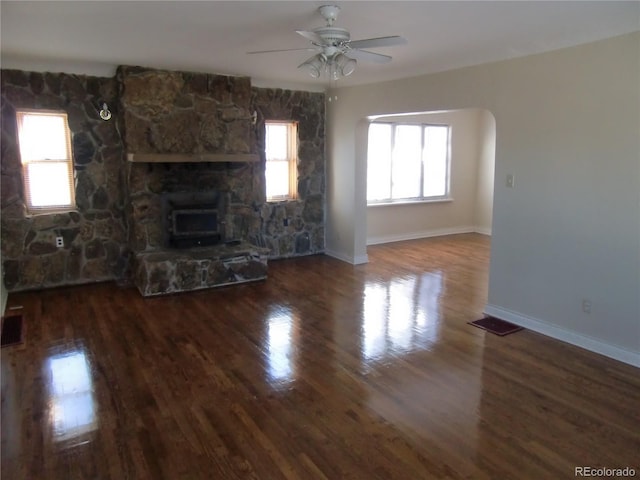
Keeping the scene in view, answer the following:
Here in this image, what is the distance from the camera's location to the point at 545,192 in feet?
13.0

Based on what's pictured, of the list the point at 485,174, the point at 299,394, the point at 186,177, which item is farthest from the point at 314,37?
the point at 485,174

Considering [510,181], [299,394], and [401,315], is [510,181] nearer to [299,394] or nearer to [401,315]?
[401,315]

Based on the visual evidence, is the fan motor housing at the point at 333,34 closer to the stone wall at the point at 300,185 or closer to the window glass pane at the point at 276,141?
the stone wall at the point at 300,185

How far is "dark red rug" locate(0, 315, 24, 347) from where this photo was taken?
151 inches

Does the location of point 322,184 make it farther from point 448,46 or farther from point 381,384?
point 381,384

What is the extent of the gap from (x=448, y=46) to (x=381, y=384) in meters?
2.79

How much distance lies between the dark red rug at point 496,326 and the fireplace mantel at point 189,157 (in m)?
3.25

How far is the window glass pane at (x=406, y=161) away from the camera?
315 inches

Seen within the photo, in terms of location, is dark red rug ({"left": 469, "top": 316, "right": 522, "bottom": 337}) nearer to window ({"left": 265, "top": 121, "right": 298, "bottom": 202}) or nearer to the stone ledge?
the stone ledge

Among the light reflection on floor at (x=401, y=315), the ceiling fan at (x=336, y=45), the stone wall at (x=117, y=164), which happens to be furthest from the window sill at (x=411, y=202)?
the ceiling fan at (x=336, y=45)

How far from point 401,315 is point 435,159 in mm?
4746

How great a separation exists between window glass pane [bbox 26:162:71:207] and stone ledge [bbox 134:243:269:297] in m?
1.14

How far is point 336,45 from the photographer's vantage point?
122 inches

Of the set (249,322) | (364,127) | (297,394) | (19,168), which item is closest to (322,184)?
(364,127)
